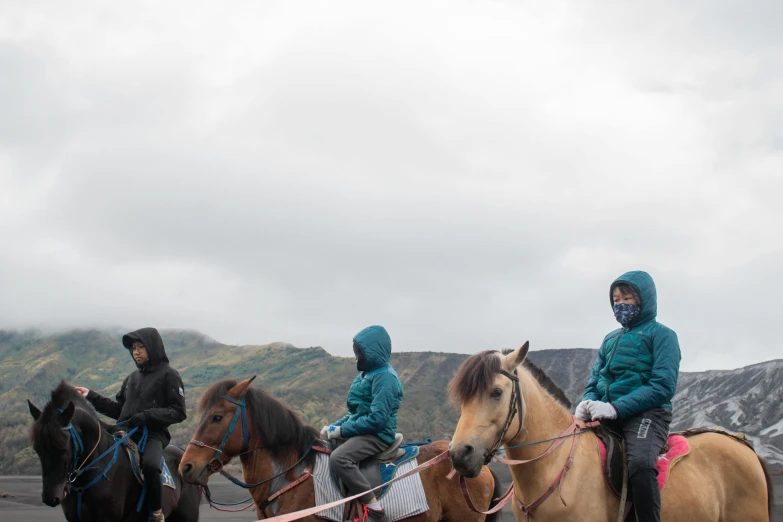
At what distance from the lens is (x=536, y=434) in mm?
4598

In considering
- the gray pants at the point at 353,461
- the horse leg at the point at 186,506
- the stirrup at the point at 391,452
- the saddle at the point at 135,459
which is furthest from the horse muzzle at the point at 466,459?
the horse leg at the point at 186,506

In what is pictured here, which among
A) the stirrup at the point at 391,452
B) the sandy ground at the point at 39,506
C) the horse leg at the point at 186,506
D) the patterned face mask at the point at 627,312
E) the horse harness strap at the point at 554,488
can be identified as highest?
the patterned face mask at the point at 627,312

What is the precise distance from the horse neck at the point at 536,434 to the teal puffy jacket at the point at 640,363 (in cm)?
44

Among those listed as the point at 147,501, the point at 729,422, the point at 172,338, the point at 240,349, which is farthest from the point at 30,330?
the point at 147,501

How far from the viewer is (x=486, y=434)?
4.21m

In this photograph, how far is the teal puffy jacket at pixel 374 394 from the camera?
6156mm

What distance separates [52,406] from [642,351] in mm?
5305

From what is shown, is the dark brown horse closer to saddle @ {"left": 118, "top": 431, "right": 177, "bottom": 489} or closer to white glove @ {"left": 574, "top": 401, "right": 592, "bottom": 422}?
saddle @ {"left": 118, "top": 431, "right": 177, "bottom": 489}

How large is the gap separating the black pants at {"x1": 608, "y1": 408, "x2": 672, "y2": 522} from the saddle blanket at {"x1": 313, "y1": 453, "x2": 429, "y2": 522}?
87.7 inches

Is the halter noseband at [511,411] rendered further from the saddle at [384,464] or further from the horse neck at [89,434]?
the horse neck at [89,434]

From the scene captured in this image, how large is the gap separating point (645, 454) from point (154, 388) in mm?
5012

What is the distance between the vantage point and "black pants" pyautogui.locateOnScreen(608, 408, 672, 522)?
14.3 ft

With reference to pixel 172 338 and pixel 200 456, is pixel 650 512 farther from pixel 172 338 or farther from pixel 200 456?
pixel 172 338

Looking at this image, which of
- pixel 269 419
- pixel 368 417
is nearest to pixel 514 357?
Answer: pixel 368 417
